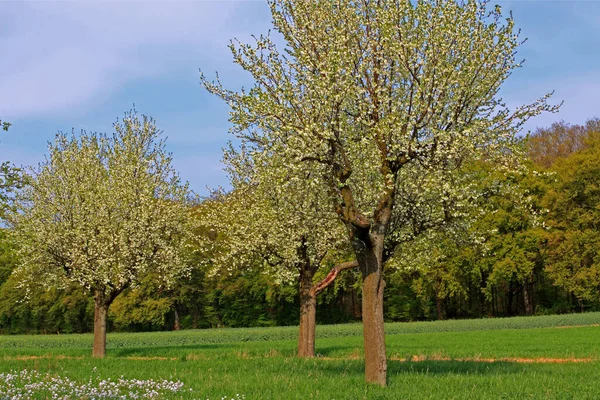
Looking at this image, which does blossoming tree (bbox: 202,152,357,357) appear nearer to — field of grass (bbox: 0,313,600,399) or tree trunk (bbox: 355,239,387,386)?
field of grass (bbox: 0,313,600,399)

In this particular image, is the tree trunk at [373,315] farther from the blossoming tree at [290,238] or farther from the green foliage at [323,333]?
the green foliage at [323,333]

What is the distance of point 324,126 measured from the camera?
17.1 m

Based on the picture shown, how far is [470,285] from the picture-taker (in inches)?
3174

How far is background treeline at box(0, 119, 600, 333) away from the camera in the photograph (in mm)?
66438

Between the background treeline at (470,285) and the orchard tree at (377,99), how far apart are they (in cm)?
3816

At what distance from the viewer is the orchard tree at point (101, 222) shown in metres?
31.5

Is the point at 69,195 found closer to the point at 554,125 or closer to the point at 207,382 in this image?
the point at 207,382

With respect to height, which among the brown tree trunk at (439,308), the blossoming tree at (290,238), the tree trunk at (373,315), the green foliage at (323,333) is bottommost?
the green foliage at (323,333)

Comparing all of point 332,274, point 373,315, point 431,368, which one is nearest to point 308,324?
point 332,274

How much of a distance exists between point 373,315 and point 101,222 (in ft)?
65.5

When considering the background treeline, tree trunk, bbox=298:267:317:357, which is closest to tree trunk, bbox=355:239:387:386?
tree trunk, bbox=298:267:317:357

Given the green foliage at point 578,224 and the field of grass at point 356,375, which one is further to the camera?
the green foliage at point 578,224

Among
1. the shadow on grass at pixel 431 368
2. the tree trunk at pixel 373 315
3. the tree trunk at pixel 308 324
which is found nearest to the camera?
the tree trunk at pixel 373 315

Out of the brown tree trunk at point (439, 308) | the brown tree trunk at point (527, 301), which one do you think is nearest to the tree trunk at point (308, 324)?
the brown tree trunk at point (439, 308)
